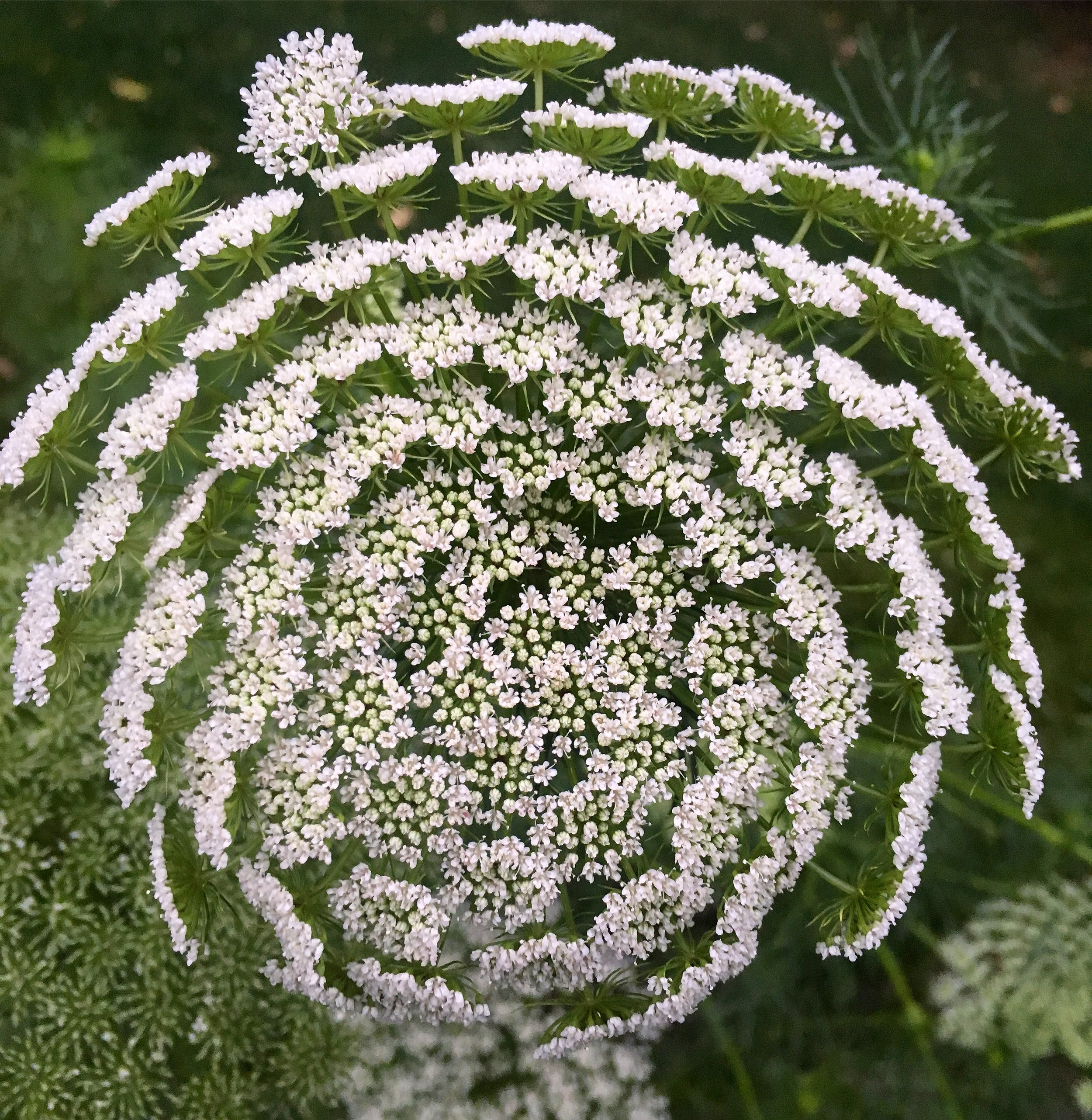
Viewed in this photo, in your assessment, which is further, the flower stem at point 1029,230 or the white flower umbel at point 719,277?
the flower stem at point 1029,230

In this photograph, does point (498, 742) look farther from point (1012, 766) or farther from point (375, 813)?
point (1012, 766)

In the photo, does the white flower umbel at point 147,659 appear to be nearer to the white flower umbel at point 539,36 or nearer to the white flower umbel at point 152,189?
the white flower umbel at point 152,189

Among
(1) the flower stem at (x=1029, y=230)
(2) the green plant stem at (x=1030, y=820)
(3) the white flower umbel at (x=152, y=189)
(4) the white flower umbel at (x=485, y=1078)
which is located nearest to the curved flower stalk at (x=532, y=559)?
(3) the white flower umbel at (x=152, y=189)

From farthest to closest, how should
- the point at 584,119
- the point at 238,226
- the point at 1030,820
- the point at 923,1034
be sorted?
1. the point at 923,1034
2. the point at 1030,820
3. the point at 584,119
4. the point at 238,226

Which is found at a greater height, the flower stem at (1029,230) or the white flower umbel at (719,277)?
the flower stem at (1029,230)

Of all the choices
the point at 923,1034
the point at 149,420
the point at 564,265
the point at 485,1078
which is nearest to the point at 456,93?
the point at 564,265

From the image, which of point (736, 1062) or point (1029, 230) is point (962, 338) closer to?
point (1029, 230)
